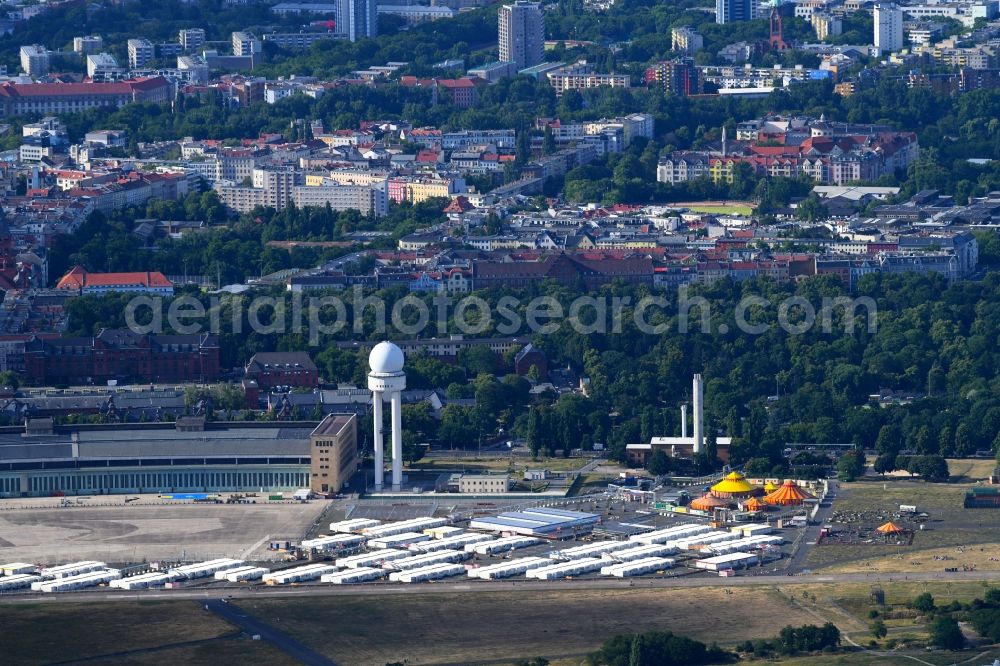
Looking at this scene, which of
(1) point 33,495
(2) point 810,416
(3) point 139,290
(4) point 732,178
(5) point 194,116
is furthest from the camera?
(5) point 194,116

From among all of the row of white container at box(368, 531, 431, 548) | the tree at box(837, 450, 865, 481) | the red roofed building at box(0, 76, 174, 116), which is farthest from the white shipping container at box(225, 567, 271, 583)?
the red roofed building at box(0, 76, 174, 116)

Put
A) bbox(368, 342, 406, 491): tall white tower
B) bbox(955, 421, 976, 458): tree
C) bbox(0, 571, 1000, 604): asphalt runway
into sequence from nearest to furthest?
bbox(0, 571, 1000, 604): asphalt runway < bbox(368, 342, 406, 491): tall white tower < bbox(955, 421, 976, 458): tree

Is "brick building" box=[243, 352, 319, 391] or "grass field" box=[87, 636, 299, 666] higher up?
"brick building" box=[243, 352, 319, 391]

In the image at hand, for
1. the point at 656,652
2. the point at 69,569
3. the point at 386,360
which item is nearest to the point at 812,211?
the point at 386,360

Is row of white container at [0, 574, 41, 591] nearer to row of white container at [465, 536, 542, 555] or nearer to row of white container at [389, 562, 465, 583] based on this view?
row of white container at [389, 562, 465, 583]

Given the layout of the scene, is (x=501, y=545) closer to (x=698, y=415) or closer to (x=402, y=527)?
(x=402, y=527)

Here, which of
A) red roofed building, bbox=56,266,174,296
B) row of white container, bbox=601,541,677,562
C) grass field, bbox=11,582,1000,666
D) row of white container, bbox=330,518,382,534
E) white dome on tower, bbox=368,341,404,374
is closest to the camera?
grass field, bbox=11,582,1000,666

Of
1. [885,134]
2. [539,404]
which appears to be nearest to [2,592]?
Result: [539,404]

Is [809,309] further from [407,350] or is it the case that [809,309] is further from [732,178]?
[732,178]
